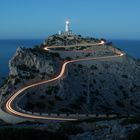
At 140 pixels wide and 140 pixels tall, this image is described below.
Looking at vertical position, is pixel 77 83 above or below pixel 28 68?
Answer: below

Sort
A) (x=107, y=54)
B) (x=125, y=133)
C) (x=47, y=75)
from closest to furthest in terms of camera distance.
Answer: (x=125, y=133), (x=47, y=75), (x=107, y=54)

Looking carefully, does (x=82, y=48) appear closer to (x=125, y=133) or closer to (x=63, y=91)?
(x=63, y=91)

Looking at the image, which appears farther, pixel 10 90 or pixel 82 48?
pixel 82 48

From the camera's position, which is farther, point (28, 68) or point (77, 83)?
point (28, 68)

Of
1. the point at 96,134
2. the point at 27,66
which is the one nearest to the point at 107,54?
the point at 27,66

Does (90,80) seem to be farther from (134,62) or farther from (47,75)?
(134,62)

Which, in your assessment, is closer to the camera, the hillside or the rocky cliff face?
the hillside

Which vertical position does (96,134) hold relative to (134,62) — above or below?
above

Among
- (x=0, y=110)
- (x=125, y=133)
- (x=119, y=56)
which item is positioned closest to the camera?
(x=125, y=133)

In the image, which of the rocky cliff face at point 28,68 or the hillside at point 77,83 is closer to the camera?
the hillside at point 77,83
